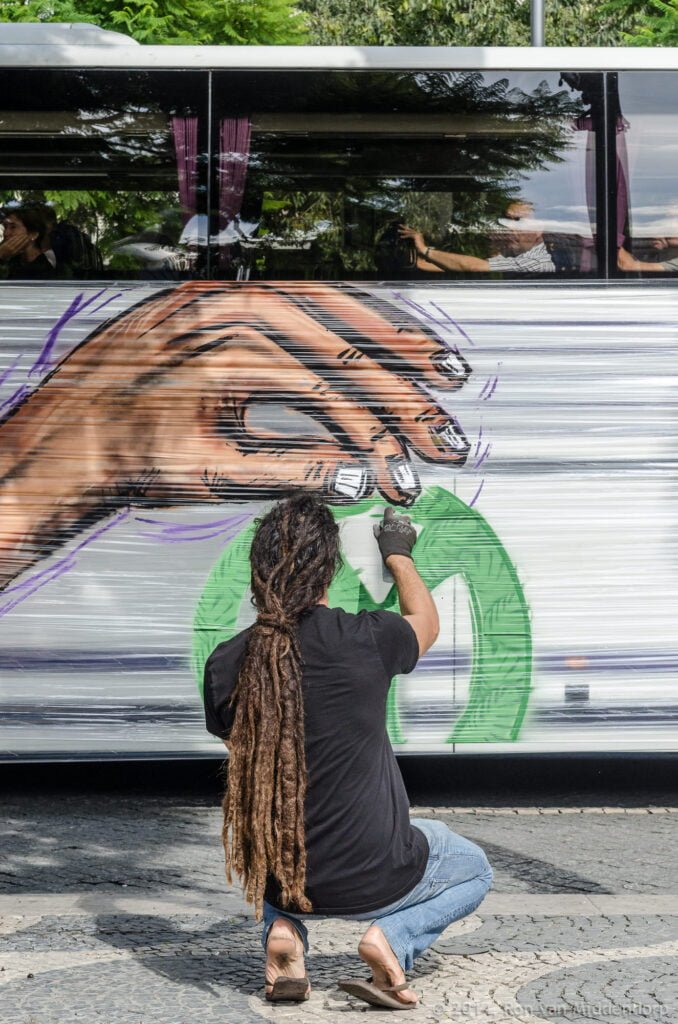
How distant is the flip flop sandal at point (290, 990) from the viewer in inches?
157

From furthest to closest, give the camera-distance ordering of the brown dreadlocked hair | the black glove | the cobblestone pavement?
the black glove
the cobblestone pavement
the brown dreadlocked hair

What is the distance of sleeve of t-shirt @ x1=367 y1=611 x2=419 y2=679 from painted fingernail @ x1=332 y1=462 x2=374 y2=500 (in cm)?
275

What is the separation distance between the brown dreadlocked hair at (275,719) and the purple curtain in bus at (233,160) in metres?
3.04

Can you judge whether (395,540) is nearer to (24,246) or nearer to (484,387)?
(484,387)

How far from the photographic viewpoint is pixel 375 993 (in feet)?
13.0

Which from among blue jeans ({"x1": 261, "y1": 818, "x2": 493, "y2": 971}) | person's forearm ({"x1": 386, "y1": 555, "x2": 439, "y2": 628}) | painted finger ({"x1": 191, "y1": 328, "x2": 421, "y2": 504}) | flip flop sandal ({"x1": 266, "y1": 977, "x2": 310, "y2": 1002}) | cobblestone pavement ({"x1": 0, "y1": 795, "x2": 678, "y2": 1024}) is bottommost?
cobblestone pavement ({"x1": 0, "y1": 795, "x2": 678, "y2": 1024})

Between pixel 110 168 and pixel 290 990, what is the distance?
13.8ft

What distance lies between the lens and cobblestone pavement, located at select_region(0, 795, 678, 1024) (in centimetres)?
407

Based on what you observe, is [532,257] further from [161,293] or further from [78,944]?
[78,944]

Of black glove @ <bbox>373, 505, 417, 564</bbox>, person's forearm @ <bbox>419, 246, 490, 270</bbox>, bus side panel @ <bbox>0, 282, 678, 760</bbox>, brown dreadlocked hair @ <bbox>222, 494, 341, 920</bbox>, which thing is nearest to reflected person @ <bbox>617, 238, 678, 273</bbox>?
bus side panel @ <bbox>0, 282, 678, 760</bbox>

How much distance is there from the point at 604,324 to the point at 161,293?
2217 millimetres

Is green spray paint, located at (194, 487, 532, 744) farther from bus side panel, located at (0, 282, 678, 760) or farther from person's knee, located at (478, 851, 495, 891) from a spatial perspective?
person's knee, located at (478, 851, 495, 891)

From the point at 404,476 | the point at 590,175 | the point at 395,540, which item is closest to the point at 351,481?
the point at 404,476

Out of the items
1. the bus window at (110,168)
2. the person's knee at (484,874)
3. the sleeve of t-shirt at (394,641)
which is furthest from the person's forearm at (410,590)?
the bus window at (110,168)
